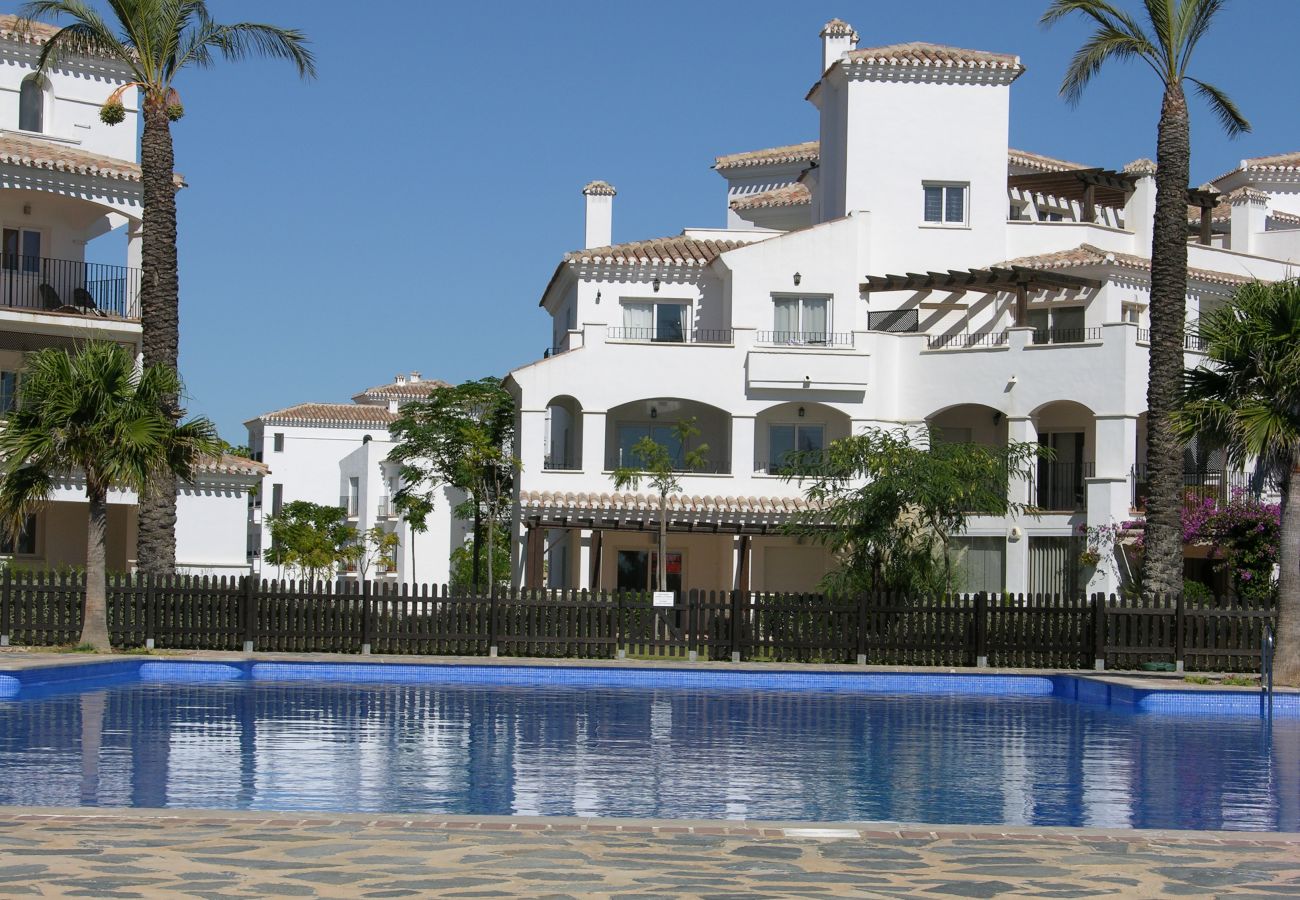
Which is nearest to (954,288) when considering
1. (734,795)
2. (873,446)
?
(873,446)

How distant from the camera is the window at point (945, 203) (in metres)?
43.0

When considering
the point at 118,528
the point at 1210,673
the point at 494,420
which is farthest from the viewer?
the point at 494,420

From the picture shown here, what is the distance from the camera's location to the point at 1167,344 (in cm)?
2827

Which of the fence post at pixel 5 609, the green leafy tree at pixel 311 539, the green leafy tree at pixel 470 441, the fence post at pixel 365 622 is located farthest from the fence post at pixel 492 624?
the green leafy tree at pixel 311 539

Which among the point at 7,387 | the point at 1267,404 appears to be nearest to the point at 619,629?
the point at 1267,404

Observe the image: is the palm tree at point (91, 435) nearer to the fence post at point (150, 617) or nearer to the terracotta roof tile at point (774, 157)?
the fence post at point (150, 617)

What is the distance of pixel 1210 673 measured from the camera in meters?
27.3

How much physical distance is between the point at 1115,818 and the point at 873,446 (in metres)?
19.5

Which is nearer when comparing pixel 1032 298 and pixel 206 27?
pixel 206 27

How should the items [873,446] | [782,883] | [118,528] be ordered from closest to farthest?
[782,883]
[873,446]
[118,528]

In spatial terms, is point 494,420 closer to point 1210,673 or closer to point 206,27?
point 206,27

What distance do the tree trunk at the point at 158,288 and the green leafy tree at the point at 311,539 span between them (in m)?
46.1

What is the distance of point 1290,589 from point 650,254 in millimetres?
21943

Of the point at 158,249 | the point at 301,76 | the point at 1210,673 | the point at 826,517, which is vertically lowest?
the point at 1210,673
